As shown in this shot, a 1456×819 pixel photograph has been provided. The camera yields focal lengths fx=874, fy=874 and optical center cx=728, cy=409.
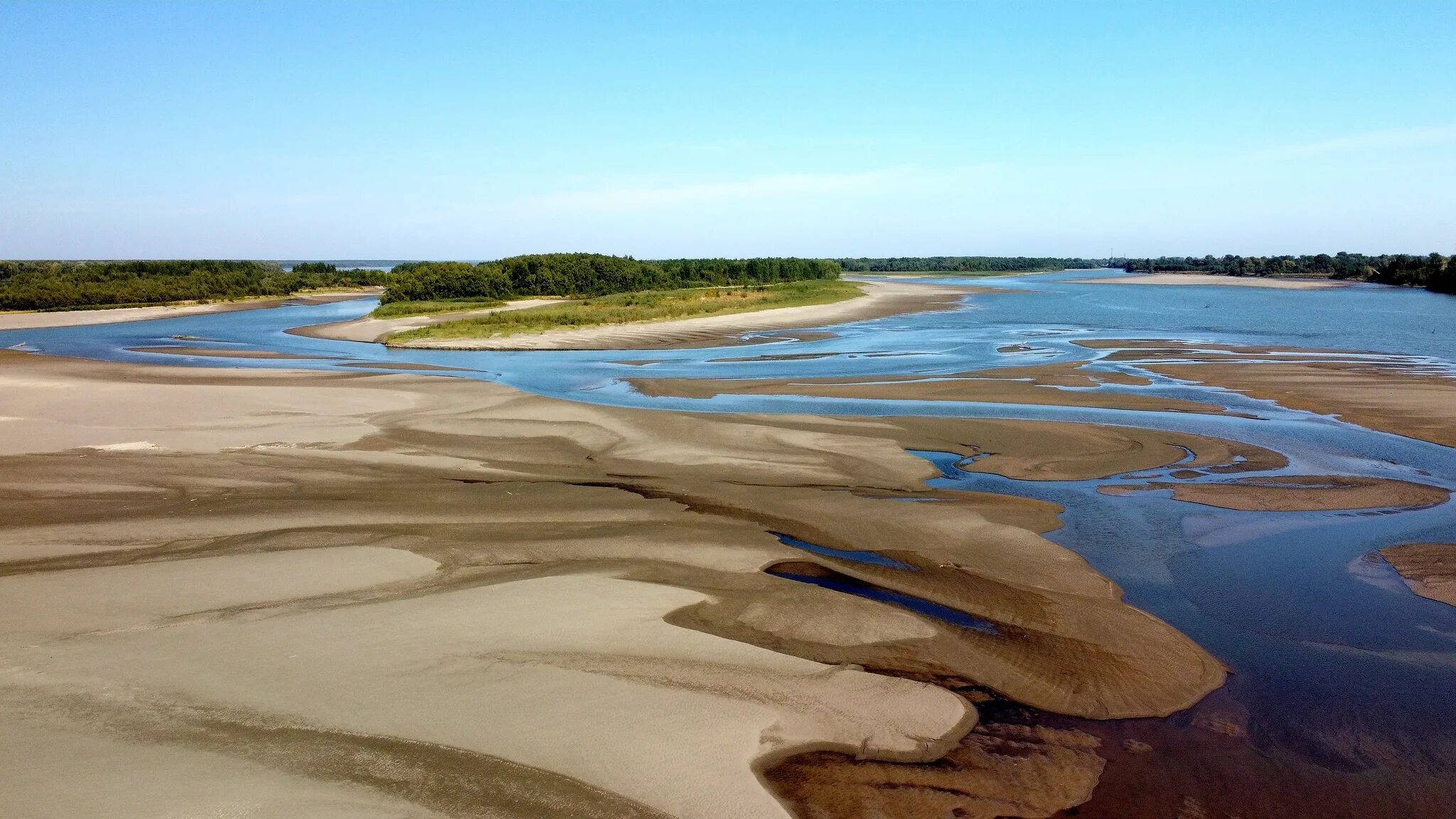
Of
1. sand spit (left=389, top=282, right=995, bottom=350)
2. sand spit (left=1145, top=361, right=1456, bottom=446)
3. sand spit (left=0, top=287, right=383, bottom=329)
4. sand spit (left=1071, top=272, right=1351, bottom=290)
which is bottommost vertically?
sand spit (left=1145, top=361, right=1456, bottom=446)

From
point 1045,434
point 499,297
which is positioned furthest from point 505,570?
point 499,297

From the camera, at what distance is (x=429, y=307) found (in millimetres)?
69688

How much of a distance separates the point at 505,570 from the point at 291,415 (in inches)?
547

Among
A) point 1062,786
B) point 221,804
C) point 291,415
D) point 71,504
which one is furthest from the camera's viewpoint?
point 291,415

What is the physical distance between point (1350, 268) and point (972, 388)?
481 ft

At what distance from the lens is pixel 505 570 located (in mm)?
11875

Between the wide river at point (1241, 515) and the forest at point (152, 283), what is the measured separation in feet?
90.6

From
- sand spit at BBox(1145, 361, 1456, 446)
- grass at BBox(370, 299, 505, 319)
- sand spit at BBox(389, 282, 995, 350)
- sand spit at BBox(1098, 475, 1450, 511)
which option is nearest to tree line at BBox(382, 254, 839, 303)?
grass at BBox(370, 299, 505, 319)

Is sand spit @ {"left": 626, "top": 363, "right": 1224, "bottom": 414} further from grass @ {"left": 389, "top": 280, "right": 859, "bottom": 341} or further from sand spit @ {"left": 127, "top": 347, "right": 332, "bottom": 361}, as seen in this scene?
grass @ {"left": 389, "top": 280, "right": 859, "bottom": 341}

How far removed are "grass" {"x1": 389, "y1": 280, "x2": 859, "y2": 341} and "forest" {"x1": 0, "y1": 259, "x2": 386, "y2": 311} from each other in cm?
4170

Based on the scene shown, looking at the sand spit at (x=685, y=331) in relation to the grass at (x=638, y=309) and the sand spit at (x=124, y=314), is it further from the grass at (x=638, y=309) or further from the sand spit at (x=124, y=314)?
the sand spit at (x=124, y=314)

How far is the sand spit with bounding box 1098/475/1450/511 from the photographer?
598 inches

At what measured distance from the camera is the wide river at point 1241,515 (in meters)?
8.77

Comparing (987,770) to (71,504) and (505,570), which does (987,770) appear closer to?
(505,570)
